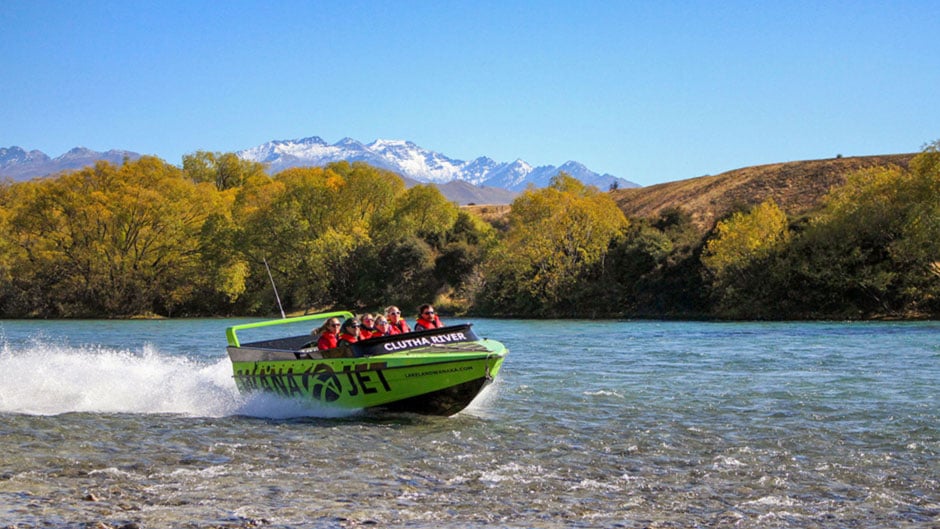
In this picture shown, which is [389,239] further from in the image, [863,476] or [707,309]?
[863,476]

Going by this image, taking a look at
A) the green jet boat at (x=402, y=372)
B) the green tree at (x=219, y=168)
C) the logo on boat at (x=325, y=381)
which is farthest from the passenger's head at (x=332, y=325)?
the green tree at (x=219, y=168)

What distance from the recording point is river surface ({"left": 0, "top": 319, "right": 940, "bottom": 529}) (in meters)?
10.1

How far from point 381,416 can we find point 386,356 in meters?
1.28

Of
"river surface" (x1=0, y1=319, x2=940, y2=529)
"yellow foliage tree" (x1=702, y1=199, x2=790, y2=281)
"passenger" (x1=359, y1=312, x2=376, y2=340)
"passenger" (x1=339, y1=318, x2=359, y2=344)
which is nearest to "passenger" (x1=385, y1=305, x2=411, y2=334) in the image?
"passenger" (x1=359, y1=312, x2=376, y2=340)

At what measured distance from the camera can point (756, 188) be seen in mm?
95562

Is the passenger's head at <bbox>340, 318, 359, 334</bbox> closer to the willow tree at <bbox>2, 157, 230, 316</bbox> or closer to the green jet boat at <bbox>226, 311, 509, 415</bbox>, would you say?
the green jet boat at <bbox>226, 311, 509, 415</bbox>

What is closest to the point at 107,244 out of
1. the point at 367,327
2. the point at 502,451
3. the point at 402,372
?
the point at 367,327

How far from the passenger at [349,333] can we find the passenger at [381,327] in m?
0.43

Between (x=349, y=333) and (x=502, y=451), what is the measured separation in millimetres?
4515

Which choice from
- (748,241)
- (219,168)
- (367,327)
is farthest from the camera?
(219,168)

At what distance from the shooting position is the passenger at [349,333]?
17.1m

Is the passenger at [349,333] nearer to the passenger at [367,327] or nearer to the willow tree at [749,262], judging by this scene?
the passenger at [367,327]

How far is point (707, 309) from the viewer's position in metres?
58.1

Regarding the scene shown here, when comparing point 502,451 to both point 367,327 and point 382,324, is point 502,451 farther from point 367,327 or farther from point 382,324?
point 367,327
